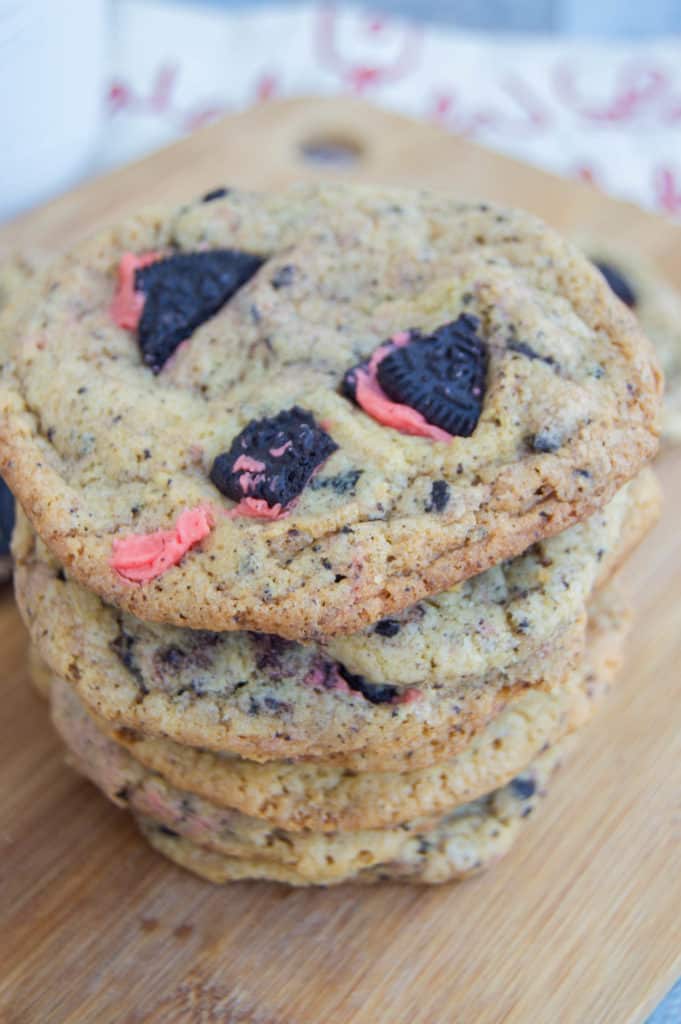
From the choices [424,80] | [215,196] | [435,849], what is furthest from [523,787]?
[424,80]

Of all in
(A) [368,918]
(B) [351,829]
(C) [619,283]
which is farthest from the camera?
(C) [619,283]

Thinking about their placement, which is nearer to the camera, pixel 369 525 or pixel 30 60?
pixel 369 525

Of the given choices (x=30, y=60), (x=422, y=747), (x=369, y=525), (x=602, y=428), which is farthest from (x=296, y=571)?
(x=30, y=60)

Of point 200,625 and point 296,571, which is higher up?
point 296,571

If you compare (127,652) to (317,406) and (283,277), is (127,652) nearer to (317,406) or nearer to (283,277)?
(317,406)

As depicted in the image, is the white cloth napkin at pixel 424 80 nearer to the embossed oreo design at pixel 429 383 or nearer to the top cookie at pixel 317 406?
the top cookie at pixel 317 406

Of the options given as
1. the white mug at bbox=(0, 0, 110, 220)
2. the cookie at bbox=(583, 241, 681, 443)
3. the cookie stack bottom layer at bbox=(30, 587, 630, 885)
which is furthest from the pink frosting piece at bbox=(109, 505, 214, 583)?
the white mug at bbox=(0, 0, 110, 220)

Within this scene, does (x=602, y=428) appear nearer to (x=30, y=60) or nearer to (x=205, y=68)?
(x=30, y=60)

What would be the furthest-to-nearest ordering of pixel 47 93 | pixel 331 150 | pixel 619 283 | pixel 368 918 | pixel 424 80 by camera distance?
pixel 424 80
pixel 331 150
pixel 47 93
pixel 619 283
pixel 368 918
